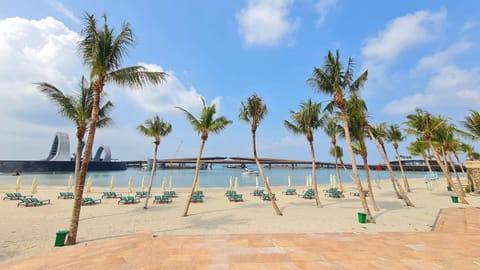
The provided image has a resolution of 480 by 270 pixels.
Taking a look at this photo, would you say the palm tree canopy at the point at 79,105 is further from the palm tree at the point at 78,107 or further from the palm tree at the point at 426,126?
the palm tree at the point at 426,126

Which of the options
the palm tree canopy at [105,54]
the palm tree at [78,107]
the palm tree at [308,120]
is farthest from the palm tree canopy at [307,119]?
the palm tree at [78,107]

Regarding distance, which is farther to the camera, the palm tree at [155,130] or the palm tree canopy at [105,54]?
the palm tree at [155,130]

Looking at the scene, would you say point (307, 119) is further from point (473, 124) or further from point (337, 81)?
point (473, 124)

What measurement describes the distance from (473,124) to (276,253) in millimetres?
17832

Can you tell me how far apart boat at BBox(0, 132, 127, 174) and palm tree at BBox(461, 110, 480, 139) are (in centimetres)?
10162

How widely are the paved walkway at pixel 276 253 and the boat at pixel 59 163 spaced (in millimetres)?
91181

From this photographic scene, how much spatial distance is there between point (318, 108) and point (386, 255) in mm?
9072

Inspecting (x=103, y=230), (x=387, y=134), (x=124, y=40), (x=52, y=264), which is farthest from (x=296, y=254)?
(x=387, y=134)

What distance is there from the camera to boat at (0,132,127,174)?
7444cm

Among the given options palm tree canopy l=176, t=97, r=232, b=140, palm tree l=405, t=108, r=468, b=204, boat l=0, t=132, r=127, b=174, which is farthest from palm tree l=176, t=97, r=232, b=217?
boat l=0, t=132, r=127, b=174

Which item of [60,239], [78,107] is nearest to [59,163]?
[78,107]

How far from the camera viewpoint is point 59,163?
267 ft

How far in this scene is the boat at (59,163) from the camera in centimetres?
7444

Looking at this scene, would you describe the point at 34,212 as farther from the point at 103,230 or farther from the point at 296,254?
the point at 296,254
